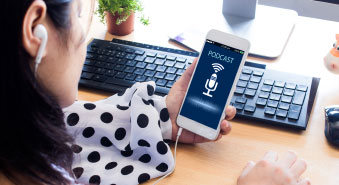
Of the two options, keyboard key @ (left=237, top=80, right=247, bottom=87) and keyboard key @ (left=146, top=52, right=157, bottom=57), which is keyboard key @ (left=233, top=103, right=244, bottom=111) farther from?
keyboard key @ (left=146, top=52, right=157, bottom=57)

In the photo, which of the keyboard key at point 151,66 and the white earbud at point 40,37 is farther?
the keyboard key at point 151,66

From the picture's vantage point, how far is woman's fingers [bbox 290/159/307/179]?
61cm

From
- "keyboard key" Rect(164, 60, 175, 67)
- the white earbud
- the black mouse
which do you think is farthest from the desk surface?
the white earbud

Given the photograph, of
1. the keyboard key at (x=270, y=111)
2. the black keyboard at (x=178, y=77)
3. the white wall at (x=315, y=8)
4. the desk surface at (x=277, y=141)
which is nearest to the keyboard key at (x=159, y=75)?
the black keyboard at (x=178, y=77)

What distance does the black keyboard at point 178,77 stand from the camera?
703 mm

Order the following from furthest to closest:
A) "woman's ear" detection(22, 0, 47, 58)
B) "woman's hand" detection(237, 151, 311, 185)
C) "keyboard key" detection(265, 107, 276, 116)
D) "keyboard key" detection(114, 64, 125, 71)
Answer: "keyboard key" detection(114, 64, 125, 71) < "keyboard key" detection(265, 107, 276, 116) < "woman's hand" detection(237, 151, 311, 185) < "woman's ear" detection(22, 0, 47, 58)

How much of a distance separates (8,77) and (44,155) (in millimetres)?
130

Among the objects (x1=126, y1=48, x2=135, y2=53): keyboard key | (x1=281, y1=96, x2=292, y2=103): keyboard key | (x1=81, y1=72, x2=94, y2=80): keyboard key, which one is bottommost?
(x1=81, y1=72, x2=94, y2=80): keyboard key

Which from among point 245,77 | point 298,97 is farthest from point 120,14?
point 298,97

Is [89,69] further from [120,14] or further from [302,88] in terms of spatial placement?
[302,88]

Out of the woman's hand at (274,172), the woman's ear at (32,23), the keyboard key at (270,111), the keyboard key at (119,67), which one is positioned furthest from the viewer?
the keyboard key at (119,67)

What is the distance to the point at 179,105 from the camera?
0.70 m

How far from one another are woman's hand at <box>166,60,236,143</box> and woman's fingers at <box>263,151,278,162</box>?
0.24 ft

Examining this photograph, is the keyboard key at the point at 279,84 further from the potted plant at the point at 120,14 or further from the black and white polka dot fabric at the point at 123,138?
the potted plant at the point at 120,14
